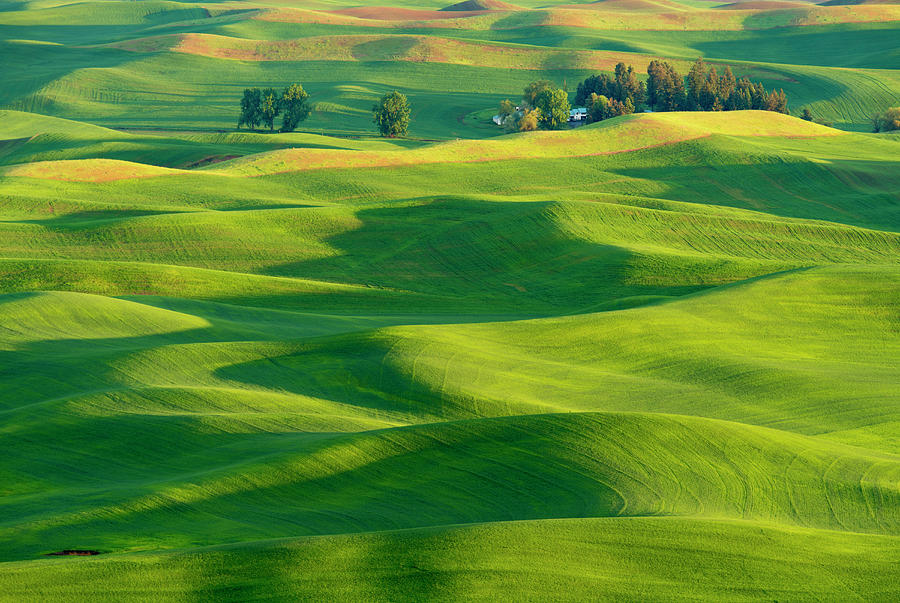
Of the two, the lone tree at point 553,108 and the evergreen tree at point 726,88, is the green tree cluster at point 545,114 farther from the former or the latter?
the evergreen tree at point 726,88

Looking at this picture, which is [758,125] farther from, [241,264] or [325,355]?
[325,355]

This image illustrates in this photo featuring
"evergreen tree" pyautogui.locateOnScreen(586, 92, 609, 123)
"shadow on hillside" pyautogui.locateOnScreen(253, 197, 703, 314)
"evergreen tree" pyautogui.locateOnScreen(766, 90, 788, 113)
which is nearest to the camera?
"shadow on hillside" pyautogui.locateOnScreen(253, 197, 703, 314)

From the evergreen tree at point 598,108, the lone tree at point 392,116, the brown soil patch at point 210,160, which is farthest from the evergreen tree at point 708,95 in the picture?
the brown soil patch at point 210,160

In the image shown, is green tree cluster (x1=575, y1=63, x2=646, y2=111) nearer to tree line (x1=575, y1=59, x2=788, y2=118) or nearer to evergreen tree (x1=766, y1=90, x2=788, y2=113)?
tree line (x1=575, y1=59, x2=788, y2=118)

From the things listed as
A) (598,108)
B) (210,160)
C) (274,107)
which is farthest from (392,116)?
(210,160)

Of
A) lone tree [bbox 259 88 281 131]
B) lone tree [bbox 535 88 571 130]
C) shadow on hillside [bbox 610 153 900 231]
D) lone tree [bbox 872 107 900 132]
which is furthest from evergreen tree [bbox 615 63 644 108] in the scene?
lone tree [bbox 259 88 281 131]

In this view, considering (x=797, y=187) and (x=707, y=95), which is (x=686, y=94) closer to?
(x=707, y=95)
